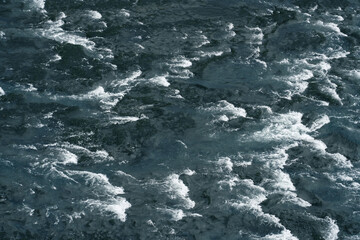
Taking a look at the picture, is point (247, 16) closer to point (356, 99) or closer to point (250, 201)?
point (356, 99)

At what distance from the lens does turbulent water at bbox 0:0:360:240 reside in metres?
6.90

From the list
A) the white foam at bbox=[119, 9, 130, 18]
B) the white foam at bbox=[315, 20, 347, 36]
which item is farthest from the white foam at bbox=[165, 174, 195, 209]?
the white foam at bbox=[315, 20, 347, 36]

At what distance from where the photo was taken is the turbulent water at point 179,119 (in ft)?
22.6

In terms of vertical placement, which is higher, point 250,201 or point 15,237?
point 250,201

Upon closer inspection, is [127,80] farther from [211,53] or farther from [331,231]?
[331,231]

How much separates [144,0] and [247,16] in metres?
1.63

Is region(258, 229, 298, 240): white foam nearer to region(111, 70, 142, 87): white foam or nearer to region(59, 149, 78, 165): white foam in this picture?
region(59, 149, 78, 165): white foam

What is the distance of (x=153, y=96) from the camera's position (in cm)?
852

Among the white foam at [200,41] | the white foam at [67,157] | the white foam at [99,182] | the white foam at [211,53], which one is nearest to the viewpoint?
the white foam at [99,182]

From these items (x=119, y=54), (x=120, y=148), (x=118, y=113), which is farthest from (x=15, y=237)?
(x=119, y=54)

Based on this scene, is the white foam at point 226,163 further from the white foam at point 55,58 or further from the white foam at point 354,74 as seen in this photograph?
the white foam at point 55,58

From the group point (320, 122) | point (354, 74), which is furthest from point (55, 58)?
point (354, 74)

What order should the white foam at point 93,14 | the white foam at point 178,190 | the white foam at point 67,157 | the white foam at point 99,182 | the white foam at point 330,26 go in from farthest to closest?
the white foam at point 93,14 < the white foam at point 330,26 < the white foam at point 67,157 < the white foam at point 99,182 < the white foam at point 178,190

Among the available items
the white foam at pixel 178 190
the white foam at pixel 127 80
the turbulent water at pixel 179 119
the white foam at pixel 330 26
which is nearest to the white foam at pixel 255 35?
the turbulent water at pixel 179 119
